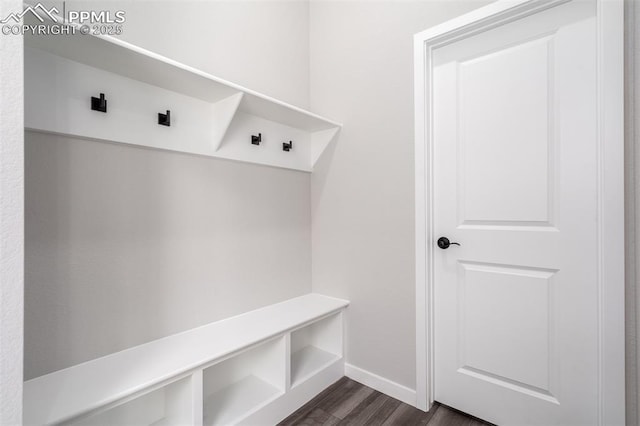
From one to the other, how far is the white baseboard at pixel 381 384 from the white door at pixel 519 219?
0.16 m

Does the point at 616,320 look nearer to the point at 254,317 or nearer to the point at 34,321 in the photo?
the point at 254,317

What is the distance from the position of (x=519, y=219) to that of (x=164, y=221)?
1.62 metres

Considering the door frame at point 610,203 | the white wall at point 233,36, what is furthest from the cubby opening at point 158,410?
the door frame at point 610,203

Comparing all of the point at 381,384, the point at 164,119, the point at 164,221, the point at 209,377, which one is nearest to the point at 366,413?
the point at 381,384

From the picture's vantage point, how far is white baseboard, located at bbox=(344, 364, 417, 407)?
5.39 ft

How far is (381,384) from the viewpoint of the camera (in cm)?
175

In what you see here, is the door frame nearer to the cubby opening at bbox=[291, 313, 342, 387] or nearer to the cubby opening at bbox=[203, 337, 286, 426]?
the cubby opening at bbox=[291, 313, 342, 387]

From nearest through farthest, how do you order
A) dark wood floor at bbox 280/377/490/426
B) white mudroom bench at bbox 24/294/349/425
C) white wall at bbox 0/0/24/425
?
white wall at bbox 0/0/24/425
white mudroom bench at bbox 24/294/349/425
dark wood floor at bbox 280/377/490/426

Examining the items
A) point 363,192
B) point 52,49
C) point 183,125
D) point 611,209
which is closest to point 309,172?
point 363,192

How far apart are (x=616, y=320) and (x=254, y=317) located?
1.56m

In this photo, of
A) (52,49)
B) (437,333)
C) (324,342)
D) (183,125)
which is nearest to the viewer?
(52,49)

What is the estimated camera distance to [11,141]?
2.33ft

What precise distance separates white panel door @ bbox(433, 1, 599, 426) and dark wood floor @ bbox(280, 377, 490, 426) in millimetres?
84

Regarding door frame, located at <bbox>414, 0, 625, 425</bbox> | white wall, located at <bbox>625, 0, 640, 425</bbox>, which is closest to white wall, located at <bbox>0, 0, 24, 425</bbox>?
door frame, located at <bbox>414, 0, 625, 425</bbox>
